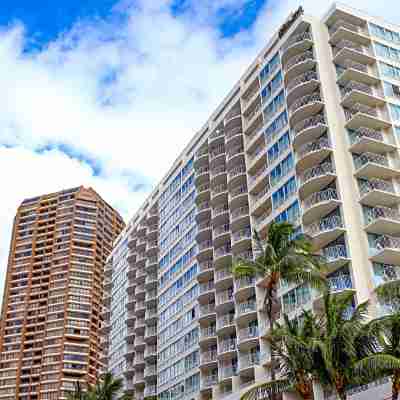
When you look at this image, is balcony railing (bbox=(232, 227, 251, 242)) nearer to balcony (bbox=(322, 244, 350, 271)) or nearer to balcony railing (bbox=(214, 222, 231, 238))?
balcony railing (bbox=(214, 222, 231, 238))

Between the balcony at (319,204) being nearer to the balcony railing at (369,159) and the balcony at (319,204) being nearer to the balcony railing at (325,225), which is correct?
the balcony railing at (325,225)

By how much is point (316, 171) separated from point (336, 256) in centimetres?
948

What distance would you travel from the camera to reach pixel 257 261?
38688 millimetres

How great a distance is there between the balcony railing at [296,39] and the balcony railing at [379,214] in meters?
20.4

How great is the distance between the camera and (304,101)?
61438mm

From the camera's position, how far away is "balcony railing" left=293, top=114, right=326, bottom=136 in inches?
2313

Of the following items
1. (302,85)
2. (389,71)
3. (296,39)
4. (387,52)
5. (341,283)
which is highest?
(296,39)

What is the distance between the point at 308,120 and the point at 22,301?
120133 mm

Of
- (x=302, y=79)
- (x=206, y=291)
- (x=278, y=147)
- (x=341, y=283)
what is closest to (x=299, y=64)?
(x=302, y=79)

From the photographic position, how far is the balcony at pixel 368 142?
55.3m

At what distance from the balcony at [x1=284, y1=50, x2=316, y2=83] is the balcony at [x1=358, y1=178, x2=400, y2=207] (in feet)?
46.4

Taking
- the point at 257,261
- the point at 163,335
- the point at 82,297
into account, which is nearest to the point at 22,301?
the point at 82,297

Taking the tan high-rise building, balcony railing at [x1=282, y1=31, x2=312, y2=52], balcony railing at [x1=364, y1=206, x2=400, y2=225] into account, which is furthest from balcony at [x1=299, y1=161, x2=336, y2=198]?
A: the tan high-rise building

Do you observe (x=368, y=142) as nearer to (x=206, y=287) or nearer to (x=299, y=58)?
(x=299, y=58)
